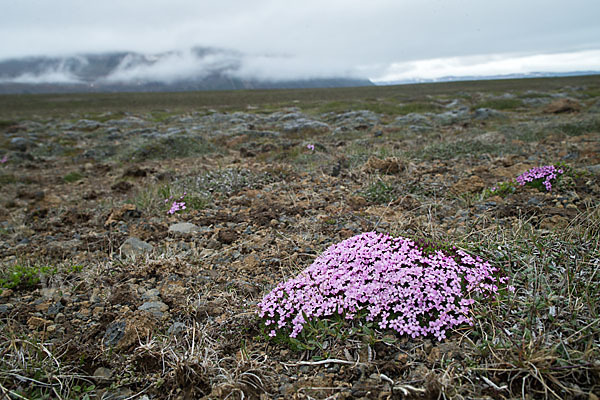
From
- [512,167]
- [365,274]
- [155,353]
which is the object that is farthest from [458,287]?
[512,167]

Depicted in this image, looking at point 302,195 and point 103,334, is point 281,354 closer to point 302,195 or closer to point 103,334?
point 103,334

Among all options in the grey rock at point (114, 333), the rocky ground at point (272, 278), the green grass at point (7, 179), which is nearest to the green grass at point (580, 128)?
the rocky ground at point (272, 278)

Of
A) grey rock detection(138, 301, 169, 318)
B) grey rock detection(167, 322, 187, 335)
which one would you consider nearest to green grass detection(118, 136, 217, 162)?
grey rock detection(138, 301, 169, 318)

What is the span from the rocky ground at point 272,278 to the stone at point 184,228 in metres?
0.04

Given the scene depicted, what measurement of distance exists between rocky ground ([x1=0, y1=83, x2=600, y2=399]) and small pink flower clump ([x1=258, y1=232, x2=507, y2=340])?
160mm

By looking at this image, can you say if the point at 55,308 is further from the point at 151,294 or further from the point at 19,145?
the point at 19,145

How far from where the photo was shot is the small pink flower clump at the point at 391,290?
2977 millimetres

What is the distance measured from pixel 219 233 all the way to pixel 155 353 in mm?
2878

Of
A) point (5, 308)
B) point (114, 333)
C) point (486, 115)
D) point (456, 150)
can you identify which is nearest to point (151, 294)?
point (114, 333)

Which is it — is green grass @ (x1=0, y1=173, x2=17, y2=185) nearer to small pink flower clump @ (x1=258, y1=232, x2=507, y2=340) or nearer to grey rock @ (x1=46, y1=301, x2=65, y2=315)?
grey rock @ (x1=46, y1=301, x2=65, y2=315)

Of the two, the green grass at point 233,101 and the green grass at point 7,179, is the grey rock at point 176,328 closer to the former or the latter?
the green grass at point 7,179

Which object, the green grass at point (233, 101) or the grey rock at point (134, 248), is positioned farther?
the green grass at point (233, 101)

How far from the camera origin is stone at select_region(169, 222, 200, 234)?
6246 millimetres

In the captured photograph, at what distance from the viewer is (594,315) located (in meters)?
2.64
